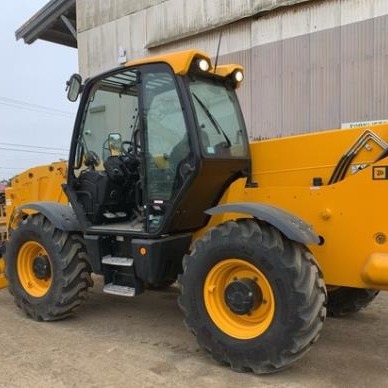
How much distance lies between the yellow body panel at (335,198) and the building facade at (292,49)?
5510 millimetres

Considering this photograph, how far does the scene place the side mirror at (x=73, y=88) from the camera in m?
5.07

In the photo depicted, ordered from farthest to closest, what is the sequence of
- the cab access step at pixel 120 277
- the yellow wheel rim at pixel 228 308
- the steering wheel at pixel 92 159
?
the steering wheel at pixel 92 159
the cab access step at pixel 120 277
the yellow wheel rim at pixel 228 308

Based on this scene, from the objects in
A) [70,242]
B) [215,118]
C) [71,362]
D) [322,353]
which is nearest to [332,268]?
[322,353]

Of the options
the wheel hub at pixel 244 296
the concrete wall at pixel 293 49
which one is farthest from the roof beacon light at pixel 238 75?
the concrete wall at pixel 293 49

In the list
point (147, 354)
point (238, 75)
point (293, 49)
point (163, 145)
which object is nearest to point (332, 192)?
point (163, 145)

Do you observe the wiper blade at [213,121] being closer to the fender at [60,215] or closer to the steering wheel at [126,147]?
the steering wheel at [126,147]

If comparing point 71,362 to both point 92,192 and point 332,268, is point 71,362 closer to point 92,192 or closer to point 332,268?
point 92,192

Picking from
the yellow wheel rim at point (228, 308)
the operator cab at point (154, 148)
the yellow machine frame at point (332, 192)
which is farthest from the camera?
the operator cab at point (154, 148)

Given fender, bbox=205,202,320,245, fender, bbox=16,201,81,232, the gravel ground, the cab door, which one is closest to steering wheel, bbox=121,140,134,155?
the cab door

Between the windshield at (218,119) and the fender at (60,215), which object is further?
the fender at (60,215)

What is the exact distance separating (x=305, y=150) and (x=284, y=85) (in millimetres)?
6648

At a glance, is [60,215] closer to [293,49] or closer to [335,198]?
[335,198]

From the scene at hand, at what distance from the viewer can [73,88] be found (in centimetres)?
510

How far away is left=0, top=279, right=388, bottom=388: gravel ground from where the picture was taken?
150 inches
